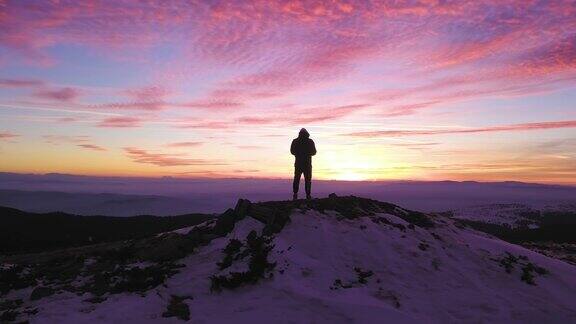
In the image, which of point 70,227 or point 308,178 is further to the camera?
point 70,227

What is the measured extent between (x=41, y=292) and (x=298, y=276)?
6.75 meters

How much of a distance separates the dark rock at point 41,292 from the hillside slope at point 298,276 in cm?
3

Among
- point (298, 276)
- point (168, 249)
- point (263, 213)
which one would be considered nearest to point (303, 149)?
point (263, 213)

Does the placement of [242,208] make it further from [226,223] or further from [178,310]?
[178,310]

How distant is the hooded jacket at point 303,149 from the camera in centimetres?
1862

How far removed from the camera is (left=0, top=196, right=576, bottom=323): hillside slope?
35.9ft

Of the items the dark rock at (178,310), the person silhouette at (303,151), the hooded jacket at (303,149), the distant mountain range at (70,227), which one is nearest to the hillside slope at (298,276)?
the dark rock at (178,310)

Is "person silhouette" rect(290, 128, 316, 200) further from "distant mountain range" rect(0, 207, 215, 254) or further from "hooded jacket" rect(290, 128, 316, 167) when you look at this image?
"distant mountain range" rect(0, 207, 215, 254)

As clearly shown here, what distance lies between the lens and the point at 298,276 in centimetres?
1232

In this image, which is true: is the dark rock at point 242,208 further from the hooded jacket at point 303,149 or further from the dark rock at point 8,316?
the dark rock at point 8,316

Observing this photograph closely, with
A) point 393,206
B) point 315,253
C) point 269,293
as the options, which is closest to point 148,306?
point 269,293

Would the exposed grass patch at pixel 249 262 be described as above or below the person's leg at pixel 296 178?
below

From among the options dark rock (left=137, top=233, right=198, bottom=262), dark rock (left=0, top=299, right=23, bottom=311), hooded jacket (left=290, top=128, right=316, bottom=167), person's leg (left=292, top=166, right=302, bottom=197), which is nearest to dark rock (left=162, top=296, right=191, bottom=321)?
dark rock (left=137, top=233, right=198, bottom=262)

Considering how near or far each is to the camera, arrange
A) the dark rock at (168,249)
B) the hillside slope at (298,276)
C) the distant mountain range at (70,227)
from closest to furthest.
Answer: the hillside slope at (298,276) < the dark rock at (168,249) < the distant mountain range at (70,227)
